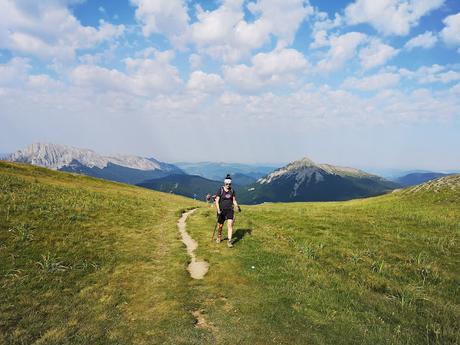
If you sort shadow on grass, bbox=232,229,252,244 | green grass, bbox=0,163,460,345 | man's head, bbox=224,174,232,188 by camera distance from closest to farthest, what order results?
green grass, bbox=0,163,460,345
man's head, bbox=224,174,232,188
shadow on grass, bbox=232,229,252,244

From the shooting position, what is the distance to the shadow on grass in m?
23.2

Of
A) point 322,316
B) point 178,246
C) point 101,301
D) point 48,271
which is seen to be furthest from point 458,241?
point 48,271

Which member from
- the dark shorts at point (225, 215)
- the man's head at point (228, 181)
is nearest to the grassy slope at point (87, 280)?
the dark shorts at point (225, 215)

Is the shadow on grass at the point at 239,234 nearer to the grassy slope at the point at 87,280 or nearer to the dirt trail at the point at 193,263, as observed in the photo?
the dirt trail at the point at 193,263

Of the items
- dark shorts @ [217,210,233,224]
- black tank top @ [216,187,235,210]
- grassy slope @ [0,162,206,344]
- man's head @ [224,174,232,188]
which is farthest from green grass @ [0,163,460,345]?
man's head @ [224,174,232,188]

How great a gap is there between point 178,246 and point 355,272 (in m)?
10.9

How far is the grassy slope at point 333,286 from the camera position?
10781 millimetres

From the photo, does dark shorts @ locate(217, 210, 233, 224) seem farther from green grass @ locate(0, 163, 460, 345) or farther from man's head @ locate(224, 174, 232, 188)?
green grass @ locate(0, 163, 460, 345)

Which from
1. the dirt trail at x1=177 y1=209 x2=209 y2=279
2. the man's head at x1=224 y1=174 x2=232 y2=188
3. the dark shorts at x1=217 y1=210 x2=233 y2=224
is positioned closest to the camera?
the dirt trail at x1=177 y1=209 x2=209 y2=279

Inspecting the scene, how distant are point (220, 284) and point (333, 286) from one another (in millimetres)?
5297

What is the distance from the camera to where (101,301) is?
12.7 m

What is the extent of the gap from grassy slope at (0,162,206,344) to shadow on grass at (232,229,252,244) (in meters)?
4.22

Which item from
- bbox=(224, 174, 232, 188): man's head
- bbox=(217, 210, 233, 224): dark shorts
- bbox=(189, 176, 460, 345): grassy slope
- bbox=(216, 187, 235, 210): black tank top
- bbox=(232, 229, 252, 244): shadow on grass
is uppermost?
bbox=(224, 174, 232, 188): man's head

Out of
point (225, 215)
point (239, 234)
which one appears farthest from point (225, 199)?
point (239, 234)
